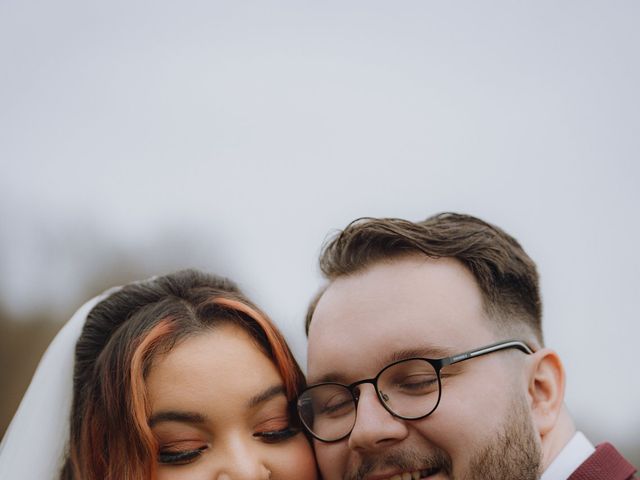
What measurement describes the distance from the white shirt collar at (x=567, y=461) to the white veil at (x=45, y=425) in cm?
231

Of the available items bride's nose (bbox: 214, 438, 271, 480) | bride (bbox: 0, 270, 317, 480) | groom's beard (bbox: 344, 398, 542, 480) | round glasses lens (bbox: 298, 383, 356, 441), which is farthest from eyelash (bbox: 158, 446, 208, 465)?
groom's beard (bbox: 344, 398, 542, 480)

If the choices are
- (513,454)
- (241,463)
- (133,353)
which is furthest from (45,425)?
(513,454)

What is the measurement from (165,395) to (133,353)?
0.25m

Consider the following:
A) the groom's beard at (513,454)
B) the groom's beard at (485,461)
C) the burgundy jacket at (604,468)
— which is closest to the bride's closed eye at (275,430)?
the groom's beard at (485,461)

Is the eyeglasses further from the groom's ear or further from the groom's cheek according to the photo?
the groom's ear

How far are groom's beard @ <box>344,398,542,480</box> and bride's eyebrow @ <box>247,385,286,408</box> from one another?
0.53 m

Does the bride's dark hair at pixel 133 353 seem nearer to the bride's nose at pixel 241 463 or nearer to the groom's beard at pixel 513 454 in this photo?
the bride's nose at pixel 241 463

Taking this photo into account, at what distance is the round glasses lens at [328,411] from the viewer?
11.8 feet

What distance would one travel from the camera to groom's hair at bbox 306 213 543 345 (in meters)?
3.79

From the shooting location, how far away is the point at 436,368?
11.2ft

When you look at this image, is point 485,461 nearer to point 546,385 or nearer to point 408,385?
point 408,385

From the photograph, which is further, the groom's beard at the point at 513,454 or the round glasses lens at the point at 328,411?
the round glasses lens at the point at 328,411

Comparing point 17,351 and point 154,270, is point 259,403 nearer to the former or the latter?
point 17,351

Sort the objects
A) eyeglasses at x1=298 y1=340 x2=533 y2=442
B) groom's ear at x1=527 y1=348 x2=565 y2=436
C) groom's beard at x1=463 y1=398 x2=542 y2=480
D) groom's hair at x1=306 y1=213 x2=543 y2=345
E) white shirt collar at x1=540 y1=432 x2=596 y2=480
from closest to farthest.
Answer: groom's beard at x1=463 y1=398 x2=542 y2=480 < eyeglasses at x1=298 y1=340 x2=533 y2=442 < white shirt collar at x1=540 y1=432 x2=596 y2=480 < groom's ear at x1=527 y1=348 x2=565 y2=436 < groom's hair at x1=306 y1=213 x2=543 y2=345
